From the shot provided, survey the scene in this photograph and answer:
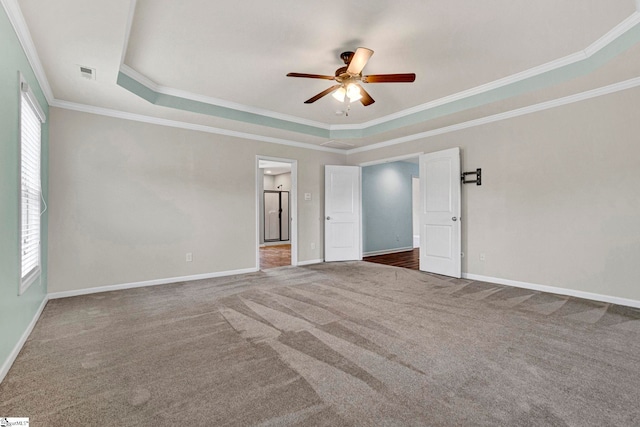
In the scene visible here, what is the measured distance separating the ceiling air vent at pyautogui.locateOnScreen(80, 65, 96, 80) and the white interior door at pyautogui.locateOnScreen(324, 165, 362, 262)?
404 cm

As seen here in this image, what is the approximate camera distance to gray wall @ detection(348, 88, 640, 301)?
131 inches

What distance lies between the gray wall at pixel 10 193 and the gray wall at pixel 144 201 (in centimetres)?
149

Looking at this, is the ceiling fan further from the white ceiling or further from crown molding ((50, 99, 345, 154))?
crown molding ((50, 99, 345, 154))

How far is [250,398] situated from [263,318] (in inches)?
50.8

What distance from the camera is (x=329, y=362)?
2125mm

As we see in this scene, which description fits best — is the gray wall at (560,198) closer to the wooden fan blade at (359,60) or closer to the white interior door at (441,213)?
the white interior door at (441,213)

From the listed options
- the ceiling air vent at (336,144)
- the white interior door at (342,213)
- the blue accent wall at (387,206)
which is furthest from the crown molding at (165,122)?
the blue accent wall at (387,206)

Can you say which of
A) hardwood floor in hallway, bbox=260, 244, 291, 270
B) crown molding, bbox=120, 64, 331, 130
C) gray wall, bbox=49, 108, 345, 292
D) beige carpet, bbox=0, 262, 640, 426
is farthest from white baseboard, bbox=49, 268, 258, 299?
crown molding, bbox=120, 64, 331, 130

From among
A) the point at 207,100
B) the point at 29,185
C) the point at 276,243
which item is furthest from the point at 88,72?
the point at 276,243

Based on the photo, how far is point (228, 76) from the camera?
11.6ft

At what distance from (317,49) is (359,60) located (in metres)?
0.54

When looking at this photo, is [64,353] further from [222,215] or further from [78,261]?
[222,215]

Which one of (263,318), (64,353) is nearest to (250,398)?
(263,318)

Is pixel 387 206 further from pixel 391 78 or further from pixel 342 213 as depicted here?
pixel 391 78
